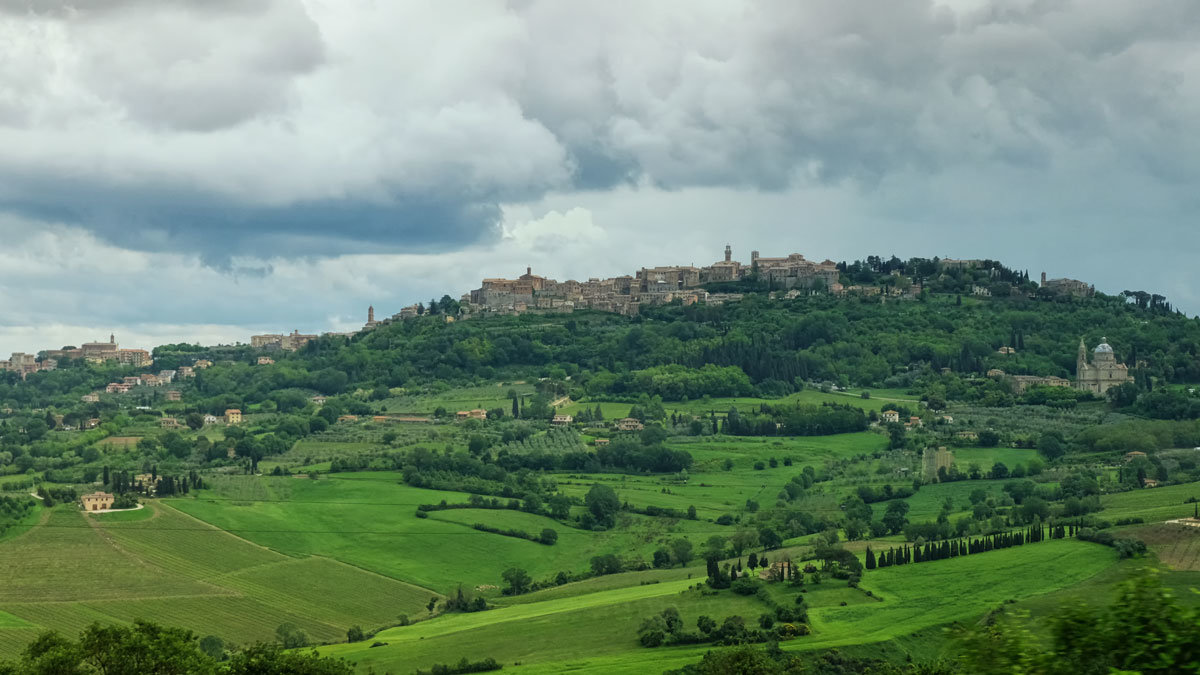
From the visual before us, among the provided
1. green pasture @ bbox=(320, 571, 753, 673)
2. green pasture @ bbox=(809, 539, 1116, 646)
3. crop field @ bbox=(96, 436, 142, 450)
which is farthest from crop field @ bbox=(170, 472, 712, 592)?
crop field @ bbox=(96, 436, 142, 450)

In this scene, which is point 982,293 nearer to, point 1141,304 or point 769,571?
point 1141,304

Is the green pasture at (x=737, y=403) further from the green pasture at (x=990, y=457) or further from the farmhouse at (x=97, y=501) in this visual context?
the farmhouse at (x=97, y=501)

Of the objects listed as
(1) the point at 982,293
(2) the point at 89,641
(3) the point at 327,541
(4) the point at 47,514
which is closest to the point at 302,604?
(3) the point at 327,541

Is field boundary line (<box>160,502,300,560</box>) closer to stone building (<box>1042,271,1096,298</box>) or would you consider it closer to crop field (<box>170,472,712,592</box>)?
crop field (<box>170,472,712,592</box>)

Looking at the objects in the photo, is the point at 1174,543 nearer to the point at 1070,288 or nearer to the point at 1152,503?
the point at 1152,503

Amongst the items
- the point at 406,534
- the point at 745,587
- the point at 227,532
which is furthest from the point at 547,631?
the point at 227,532

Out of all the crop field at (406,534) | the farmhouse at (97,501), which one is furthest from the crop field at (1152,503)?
the farmhouse at (97,501)
